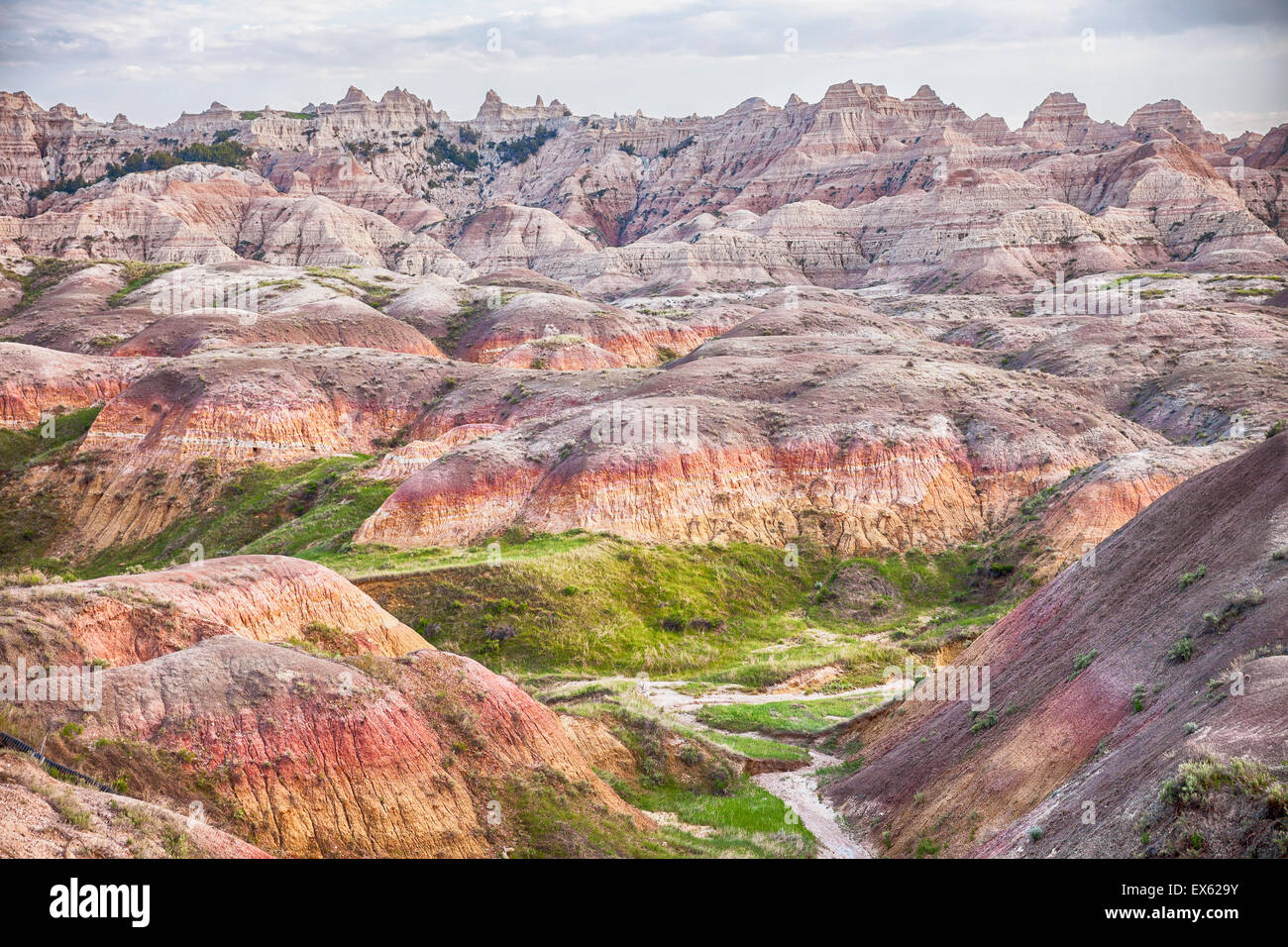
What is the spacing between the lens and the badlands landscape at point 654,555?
15.9 m

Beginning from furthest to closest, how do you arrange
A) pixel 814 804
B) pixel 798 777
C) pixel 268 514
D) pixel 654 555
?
pixel 268 514 < pixel 654 555 < pixel 798 777 < pixel 814 804

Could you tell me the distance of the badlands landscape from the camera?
15914 millimetres

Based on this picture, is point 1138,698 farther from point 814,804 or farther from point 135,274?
point 135,274

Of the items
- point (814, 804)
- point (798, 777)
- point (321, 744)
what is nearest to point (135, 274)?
point (798, 777)

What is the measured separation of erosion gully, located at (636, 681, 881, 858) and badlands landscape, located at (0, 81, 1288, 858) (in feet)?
0.64

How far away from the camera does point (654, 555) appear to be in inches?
1748

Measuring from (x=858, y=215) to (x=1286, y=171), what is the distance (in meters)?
58.5

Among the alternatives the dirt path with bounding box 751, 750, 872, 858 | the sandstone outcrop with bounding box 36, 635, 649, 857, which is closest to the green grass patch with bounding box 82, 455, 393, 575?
the dirt path with bounding box 751, 750, 872, 858

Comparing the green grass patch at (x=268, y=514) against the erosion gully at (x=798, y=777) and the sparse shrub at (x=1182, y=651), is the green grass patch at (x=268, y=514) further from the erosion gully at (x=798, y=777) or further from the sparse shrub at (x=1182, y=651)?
the sparse shrub at (x=1182, y=651)

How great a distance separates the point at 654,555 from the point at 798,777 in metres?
18.7

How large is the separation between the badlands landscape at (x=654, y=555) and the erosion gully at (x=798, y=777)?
7.7 inches

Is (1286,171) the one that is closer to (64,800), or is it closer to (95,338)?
(95,338)
